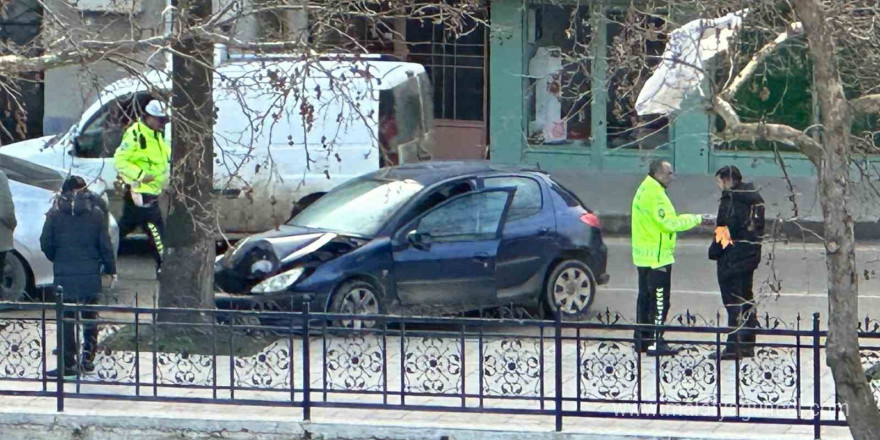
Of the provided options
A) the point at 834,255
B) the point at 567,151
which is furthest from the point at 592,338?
the point at 567,151

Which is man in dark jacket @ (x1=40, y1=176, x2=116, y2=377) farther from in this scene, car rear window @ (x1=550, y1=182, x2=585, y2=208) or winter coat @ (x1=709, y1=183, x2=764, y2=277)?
winter coat @ (x1=709, y1=183, x2=764, y2=277)

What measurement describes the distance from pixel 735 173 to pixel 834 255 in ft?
16.1

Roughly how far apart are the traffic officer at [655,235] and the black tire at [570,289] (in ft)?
3.89

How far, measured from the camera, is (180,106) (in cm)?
1148

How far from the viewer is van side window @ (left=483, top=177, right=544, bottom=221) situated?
12906 millimetres

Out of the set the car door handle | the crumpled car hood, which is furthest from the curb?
the car door handle

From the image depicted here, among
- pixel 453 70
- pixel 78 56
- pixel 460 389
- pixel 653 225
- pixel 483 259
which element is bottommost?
pixel 460 389

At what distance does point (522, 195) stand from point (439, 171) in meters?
0.73

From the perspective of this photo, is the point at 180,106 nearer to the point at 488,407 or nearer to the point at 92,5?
the point at 488,407

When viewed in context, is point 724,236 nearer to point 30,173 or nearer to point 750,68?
point 750,68

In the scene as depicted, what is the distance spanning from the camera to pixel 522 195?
13.0 m

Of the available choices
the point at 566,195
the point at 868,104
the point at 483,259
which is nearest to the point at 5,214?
the point at 483,259

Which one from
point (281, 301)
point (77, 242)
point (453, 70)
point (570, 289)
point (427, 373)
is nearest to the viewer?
point (427, 373)

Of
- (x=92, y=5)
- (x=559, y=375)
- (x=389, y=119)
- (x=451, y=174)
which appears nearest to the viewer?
(x=559, y=375)
